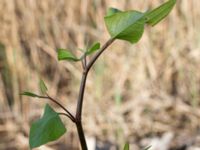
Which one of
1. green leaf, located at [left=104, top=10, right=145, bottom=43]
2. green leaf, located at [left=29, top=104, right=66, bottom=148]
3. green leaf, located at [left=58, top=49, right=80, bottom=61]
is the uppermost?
green leaf, located at [left=104, top=10, right=145, bottom=43]

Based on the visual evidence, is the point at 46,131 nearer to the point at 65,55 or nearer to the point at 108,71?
the point at 65,55

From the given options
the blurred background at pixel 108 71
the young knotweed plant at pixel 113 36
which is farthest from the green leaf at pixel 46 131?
the blurred background at pixel 108 71

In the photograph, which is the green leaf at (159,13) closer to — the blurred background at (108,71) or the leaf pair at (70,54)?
the leaf pair at (70,54)

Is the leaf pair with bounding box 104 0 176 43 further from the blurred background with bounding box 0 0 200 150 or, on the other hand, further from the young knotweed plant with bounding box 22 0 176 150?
the blurred background with bounding box 0 0 200 150

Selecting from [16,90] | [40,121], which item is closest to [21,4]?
[16,90]

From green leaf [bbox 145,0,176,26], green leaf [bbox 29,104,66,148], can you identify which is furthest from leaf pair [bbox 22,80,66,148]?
green leaf [bbox 145,0,176,26]

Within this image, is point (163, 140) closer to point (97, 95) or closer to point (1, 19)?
point (97, 95)
